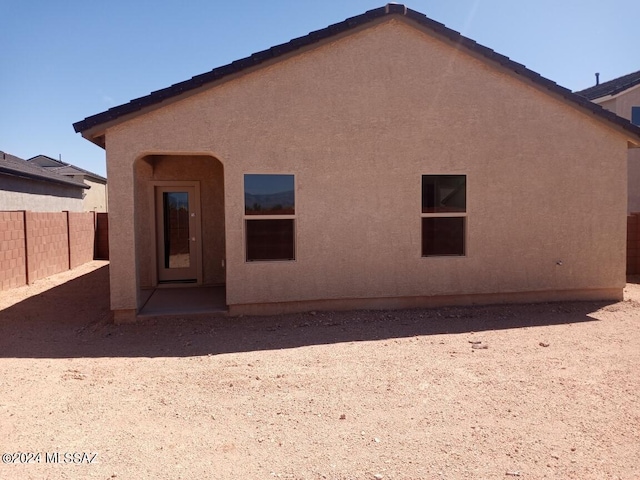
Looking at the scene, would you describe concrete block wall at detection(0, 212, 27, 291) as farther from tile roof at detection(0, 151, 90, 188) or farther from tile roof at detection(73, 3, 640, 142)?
tile roof at detection(0, 151, 90, 188)

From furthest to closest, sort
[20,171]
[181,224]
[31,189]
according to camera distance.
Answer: [31,189] < [20,171] < [181,224]

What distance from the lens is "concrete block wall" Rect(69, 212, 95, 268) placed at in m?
15.8

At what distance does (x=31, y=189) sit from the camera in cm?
1814

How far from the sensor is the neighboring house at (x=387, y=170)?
7863 millimetres

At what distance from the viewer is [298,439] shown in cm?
385

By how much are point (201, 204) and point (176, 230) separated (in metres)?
0.90

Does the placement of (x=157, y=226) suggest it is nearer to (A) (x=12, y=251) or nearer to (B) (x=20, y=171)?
(A) (x=12, y=251)

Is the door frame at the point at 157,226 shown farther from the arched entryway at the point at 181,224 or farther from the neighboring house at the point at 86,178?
the neighboring house at the point at 86,178

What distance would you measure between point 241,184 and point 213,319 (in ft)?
8.08

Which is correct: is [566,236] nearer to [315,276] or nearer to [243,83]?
[315,276]

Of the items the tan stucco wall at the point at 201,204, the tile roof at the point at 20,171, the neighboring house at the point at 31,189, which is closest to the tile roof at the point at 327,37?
the tan stucco wall at the point at 201,204

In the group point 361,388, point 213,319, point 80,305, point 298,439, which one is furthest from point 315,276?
point 80,305

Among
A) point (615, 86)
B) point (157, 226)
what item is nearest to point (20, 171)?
point (157, 226)

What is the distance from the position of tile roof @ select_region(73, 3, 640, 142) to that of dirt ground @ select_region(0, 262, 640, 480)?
364 cm
